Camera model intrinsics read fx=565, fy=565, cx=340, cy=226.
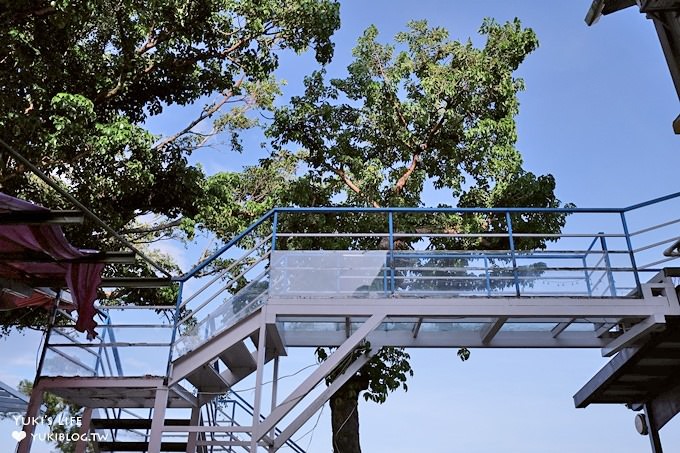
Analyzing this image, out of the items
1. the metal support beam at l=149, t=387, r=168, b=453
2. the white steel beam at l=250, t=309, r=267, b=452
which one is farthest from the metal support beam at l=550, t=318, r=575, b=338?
the metal support beam at l=149, t=387, r=168, b=453

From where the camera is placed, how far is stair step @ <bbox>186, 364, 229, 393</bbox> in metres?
6.10

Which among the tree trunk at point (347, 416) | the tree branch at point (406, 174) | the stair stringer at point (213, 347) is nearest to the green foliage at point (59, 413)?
the stair stringer at point (213, 347)

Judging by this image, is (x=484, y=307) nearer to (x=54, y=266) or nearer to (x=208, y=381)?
(x=208, y=381)

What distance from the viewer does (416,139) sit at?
1045cm

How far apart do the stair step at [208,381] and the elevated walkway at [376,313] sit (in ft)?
0.10

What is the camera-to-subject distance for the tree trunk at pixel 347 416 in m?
9.02

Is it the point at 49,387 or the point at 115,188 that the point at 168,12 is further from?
the point at 49,387

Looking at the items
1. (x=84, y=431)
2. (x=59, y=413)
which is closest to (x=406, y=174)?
(x=84, y=431)

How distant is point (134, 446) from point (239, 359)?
1493 mm

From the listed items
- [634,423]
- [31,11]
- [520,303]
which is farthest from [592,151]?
[31,11]

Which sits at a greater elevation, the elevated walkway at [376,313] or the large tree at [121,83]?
the large tree at [121,83]

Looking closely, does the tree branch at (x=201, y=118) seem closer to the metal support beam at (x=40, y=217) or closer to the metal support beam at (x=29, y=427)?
the metal support beam at (x=29, y=427)

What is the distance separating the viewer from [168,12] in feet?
30.1

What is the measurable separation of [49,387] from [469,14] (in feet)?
31.7
